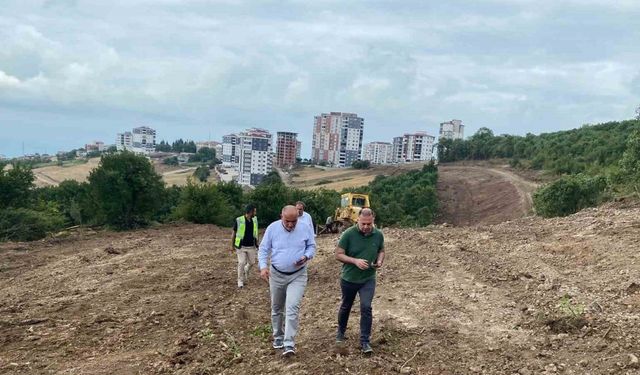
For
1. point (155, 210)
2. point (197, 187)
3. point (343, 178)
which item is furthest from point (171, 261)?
point (343, 178)

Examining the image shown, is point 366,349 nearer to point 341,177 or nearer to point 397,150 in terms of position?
point 341,177

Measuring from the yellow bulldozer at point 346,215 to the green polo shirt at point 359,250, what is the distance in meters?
16.0

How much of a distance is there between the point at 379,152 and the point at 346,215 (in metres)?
134

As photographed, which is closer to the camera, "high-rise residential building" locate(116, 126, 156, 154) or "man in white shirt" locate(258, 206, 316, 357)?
"man in white shirt" locate(258, 206, 316, 357)

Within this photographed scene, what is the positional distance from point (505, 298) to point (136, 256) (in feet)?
33.0

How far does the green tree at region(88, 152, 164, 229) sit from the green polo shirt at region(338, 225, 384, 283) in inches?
864

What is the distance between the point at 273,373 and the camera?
17.3 ft

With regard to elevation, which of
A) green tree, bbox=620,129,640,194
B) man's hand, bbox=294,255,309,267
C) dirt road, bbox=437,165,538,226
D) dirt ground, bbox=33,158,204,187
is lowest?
dirt ground, bbox=33,158,204,187

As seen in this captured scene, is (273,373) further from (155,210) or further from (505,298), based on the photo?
(155,210)

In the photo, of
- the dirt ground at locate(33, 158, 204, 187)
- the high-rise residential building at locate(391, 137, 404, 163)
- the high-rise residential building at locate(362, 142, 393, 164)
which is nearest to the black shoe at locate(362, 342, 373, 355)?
the dirt ground at locate(33, 158, 204, 187)

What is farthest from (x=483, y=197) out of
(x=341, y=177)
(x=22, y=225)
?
(x=341, y=177)

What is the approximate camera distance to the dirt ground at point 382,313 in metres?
5.55

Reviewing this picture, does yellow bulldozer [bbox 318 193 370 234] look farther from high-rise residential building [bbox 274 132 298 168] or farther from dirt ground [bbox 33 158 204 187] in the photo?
high-rise residential building [bbox 274 132 298 168]

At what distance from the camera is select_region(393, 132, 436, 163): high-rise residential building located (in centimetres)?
13475
